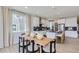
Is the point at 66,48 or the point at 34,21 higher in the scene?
the point at 34,21

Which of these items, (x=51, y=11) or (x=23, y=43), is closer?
(x=51, y=11)

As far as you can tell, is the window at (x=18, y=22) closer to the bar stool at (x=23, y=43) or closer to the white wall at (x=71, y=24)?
the bar stool at (x=23, y=43)

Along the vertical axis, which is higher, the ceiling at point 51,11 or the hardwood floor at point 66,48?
the ceiling at point 51,11

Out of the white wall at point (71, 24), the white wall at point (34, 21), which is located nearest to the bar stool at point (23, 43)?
the white wall at point (34, 21)

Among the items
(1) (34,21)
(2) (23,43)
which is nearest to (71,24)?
(1) (34,21)

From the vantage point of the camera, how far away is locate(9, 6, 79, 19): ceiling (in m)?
2.01

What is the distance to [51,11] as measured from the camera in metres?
2.07

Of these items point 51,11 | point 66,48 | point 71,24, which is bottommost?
point 66,48

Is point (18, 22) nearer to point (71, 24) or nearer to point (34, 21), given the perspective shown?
Answer: point (34, 21)

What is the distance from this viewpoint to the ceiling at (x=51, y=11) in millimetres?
2008

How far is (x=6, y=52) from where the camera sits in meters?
2.04

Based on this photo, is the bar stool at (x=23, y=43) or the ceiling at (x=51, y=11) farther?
the bar stool at (x=23, y=43)
